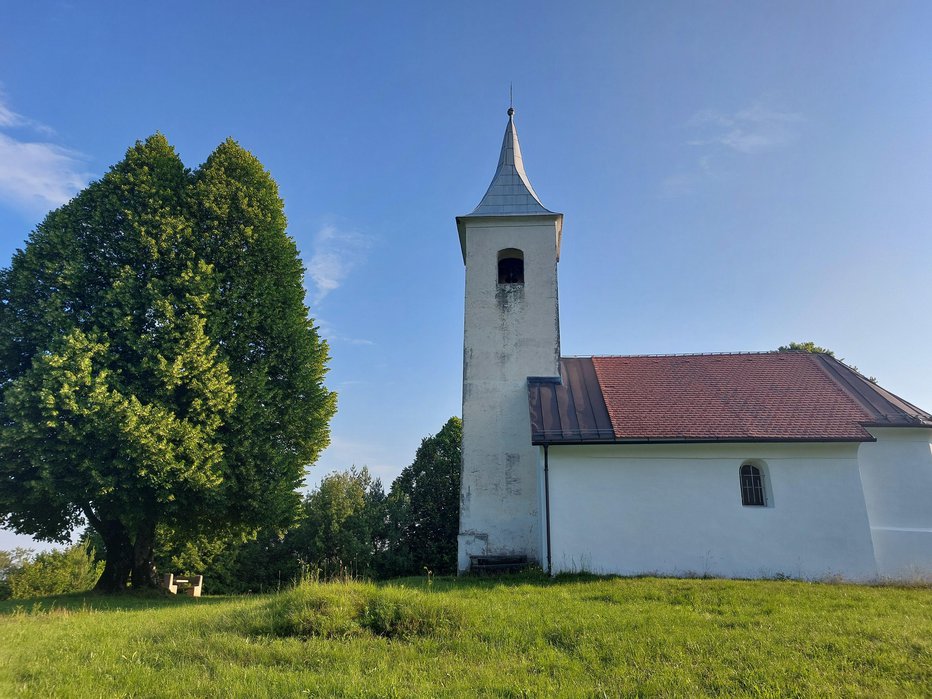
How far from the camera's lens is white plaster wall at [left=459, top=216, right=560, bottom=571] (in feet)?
53.7

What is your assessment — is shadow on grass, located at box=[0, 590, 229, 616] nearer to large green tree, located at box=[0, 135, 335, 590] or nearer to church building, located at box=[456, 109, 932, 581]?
large green tree, located at box=[0, 135, 335, 590]

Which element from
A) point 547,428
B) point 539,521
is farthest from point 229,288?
point 539,521

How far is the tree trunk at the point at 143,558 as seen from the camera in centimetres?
1567

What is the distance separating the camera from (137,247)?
14.9m

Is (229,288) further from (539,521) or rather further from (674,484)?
(674,484)

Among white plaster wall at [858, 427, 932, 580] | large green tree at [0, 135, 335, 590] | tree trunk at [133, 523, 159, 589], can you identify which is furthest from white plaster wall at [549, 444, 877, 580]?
tree trunk at [133, 523, 159, 589]

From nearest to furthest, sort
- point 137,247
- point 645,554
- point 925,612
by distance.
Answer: point 925,612, point 645,554, point 137,247

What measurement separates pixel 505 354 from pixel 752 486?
26.5ft

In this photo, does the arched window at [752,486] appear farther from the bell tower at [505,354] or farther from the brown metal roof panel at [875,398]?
the bell tower at [505,354]

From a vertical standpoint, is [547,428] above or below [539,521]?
above

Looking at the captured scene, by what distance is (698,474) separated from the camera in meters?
14.3

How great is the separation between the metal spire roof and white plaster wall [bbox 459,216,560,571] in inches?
18.1

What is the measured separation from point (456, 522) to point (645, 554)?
682 inches

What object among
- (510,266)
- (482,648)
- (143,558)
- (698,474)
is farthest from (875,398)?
(143,558)
